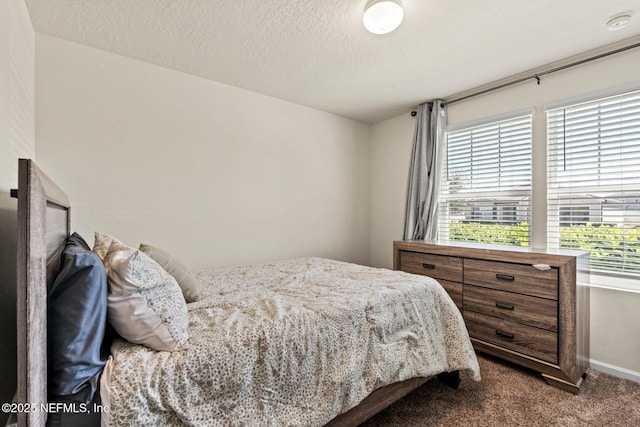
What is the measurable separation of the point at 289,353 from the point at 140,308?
61cm

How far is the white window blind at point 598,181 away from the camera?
2139mm

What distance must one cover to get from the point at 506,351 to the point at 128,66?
3681 mm

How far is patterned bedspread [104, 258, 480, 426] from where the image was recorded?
0.98 metres

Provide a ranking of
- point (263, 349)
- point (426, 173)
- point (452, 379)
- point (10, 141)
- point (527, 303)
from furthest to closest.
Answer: point (426, 173) < point (527, 303) < point (452, 379) < point (10, 141) < point (263, 349)

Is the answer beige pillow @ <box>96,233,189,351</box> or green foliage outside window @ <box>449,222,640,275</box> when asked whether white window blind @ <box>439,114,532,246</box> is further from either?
beige pillow @ <box>96,233,189,351</box>

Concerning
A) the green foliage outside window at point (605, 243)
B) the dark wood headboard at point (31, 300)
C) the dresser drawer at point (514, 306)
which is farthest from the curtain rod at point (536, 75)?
the dark wood headboard at point (31, 300)

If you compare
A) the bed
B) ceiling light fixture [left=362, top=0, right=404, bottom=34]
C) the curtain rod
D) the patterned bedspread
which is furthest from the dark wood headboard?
the curtain rod

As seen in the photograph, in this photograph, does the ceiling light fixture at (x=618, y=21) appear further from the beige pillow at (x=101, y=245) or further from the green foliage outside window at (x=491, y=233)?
the beige pillow at (x=101, y=245)

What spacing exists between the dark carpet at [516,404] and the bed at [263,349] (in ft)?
0.55

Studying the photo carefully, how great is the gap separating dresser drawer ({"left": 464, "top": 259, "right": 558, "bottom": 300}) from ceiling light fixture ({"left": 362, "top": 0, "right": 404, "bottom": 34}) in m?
1.88

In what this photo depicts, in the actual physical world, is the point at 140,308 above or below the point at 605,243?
below

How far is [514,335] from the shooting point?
7.16 ft

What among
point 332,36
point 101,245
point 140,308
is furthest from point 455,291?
point 101,245

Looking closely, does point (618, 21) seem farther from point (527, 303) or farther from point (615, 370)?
point (615, 370)
